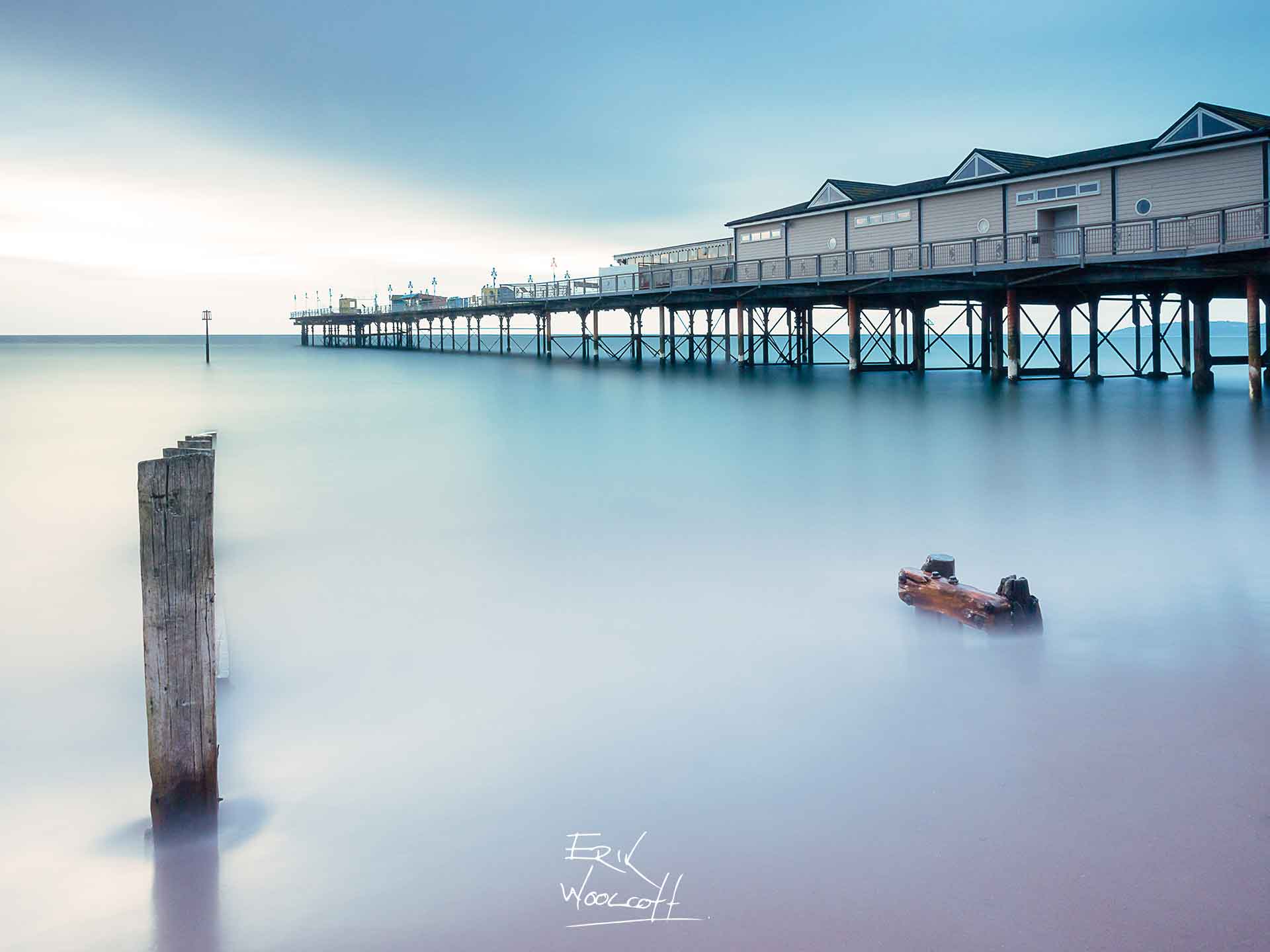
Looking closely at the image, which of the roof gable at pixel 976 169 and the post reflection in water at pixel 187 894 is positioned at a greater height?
the roof gable at pixel 976 169

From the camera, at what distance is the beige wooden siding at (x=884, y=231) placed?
3442 centimetres

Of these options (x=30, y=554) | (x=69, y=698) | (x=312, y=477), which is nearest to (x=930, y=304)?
(x=312, y=477)

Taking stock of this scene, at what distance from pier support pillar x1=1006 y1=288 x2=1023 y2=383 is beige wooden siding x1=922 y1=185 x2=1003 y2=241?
2.21 meters

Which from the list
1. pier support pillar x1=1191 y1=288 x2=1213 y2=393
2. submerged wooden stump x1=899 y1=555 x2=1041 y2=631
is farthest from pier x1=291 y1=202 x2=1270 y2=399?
submerged wooden stump x1=899 y1=555 x2=1041 y2=631

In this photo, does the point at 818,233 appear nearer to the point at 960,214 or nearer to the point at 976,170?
the point at 960,214

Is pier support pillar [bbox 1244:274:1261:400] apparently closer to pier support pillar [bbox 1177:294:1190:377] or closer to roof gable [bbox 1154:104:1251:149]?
roof gable [bbox 1154:104:1251:149]

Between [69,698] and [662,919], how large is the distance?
14.2 feet

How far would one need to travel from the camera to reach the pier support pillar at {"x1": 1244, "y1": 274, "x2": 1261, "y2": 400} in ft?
74.9

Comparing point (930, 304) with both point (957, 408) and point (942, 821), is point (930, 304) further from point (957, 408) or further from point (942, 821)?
point (942, 821)

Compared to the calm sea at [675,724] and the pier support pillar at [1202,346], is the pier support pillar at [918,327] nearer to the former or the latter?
the pier support pillar at [1202,346]

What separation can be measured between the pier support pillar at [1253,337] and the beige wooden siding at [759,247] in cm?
1877

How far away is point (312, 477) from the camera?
1627cm

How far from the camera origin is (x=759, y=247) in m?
42.1

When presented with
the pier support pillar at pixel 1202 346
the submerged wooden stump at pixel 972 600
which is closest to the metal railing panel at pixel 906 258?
the pier support pillar at pixel 1202 346
